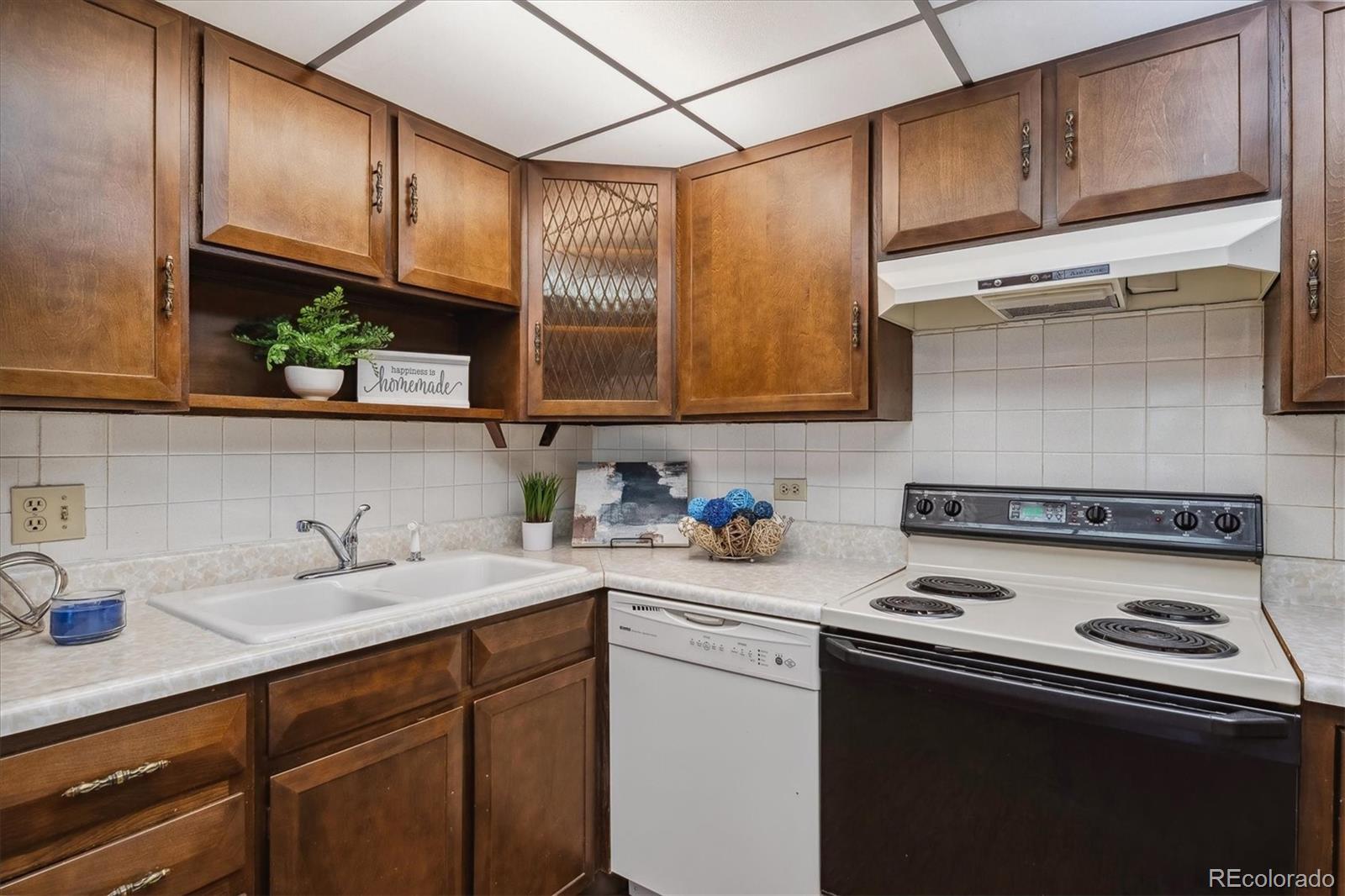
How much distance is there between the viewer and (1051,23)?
4.69ft

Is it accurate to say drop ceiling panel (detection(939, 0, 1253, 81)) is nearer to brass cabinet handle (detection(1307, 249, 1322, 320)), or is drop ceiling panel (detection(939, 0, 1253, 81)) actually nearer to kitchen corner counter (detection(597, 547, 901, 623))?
brass cabinet handle (detection(1307, 249, 1322, 320))

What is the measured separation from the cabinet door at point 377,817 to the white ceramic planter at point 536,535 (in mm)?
794

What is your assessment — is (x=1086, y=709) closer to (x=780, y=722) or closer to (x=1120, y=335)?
(x=780, y=722)

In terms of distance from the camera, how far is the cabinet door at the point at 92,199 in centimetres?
120

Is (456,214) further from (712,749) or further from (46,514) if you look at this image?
(712,749)

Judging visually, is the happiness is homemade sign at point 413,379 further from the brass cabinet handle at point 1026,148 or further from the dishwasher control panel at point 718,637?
the brass cabinet handle at point 1026,148

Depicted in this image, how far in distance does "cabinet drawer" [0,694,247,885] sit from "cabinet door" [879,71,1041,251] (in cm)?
181

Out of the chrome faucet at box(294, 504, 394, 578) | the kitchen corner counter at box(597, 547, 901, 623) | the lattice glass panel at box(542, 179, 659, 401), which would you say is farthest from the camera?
the lattice glass panel at box(542, 179, 659, 401)

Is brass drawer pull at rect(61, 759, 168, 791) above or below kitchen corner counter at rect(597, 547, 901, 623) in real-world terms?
below

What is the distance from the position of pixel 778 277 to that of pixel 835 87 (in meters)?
0.50

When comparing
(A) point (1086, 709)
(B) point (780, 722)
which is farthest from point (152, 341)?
(A) point (1086, 709)

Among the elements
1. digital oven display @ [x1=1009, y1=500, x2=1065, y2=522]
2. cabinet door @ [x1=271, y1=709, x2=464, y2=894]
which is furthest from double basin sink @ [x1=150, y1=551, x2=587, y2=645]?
digital oven display @ [x1=1009, y1=500, x2=1065, y2=522]

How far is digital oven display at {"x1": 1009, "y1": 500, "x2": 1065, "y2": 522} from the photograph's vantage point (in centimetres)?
181

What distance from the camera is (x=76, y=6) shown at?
1.26 meters
